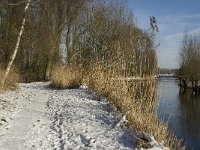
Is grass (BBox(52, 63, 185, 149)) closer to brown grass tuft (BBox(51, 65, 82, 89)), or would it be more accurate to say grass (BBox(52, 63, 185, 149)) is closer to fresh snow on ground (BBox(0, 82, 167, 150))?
fresh snow on ground (BBox(0, 82, 167, 150))

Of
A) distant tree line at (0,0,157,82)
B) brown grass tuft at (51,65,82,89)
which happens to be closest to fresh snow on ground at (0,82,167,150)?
brown grass tuft at (51,65,82,89)

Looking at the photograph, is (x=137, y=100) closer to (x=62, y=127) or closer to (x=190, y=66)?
(x=62, y=127)

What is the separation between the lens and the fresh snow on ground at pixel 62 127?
6.74m

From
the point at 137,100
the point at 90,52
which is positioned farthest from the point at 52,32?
the point at 137,100

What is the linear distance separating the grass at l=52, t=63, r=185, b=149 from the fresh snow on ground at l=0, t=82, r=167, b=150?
31 centimetres

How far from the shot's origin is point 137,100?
9.31m

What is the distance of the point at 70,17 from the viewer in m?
29.5

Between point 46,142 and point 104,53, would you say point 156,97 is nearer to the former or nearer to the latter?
point 46,142

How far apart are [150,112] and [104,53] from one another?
628 cm

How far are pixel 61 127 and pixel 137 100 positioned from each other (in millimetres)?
2147

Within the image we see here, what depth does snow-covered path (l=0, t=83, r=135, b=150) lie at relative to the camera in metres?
6.76

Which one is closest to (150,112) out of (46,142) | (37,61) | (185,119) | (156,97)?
(156,97)

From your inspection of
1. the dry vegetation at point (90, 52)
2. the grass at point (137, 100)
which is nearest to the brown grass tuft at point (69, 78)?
the dry vegetation at point (90, 52)

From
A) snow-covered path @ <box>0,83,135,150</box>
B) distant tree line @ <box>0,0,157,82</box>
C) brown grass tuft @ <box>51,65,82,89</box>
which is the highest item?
distant tree line @ <box>0,0,157,82</box>
